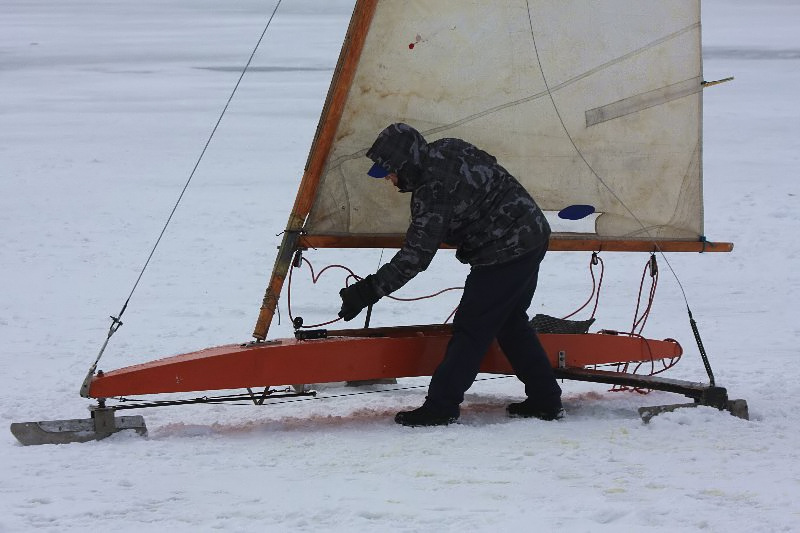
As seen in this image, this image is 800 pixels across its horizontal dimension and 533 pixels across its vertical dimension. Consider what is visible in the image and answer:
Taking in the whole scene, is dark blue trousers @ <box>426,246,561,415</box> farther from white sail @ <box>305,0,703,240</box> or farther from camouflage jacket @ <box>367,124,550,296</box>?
white sail @ <box>305,0,703,240</box>

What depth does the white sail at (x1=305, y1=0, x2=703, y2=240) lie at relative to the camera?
4888 millimetres

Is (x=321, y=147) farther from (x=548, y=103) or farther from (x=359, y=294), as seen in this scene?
(x=548, y=103)

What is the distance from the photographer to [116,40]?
22062 millimetres

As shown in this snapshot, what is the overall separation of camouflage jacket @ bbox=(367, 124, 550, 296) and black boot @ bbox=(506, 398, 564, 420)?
58 centimetres

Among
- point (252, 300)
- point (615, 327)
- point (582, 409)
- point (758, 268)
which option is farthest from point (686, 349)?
point (252, 300)

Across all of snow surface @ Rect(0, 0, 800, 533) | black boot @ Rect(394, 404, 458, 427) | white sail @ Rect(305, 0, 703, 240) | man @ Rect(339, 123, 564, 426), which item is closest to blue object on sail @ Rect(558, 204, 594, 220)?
white sail @ Rect(305, 0, 703, 240)

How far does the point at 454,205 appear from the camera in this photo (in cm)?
456

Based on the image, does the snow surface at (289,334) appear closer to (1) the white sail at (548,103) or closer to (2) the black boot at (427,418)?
(2) the black boot at (427,418)

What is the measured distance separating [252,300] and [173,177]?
3.82 metres

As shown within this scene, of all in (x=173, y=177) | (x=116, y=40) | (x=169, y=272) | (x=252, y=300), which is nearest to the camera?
(x=252, y=300)

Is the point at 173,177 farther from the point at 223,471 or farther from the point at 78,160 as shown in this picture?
the point at 223,471

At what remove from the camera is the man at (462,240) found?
4527mm

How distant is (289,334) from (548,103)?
78.7 inches

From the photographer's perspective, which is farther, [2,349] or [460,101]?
[2,349]
